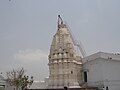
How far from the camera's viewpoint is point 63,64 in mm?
53438

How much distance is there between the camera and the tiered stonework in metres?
52.3

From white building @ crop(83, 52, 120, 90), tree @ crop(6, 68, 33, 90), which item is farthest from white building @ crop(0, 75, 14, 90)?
white building @ crop(83, 52, 120, 90)

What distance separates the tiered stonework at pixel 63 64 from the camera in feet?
172

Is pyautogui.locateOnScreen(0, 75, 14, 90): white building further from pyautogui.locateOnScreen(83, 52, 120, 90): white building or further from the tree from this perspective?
pyautogui.locateOnScreen(83, 52, 120, 90): white building

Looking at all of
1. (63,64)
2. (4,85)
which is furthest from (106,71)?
(4,85)

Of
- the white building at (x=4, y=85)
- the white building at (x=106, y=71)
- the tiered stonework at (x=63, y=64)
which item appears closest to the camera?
the white building at (x=106, y=71)

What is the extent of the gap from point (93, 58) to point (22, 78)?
64.7 feet

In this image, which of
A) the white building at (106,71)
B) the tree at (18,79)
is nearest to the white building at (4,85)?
the tree at (18,79)

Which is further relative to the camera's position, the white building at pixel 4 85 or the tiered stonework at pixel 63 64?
the white building at pixel 4 85

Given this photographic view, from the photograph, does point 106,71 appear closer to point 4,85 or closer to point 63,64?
point 63,64

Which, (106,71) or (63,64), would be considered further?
(63,64)

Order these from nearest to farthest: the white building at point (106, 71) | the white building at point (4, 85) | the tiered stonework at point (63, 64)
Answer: the white building at point (106, 71) < the tiered stonework at point (63, 64) < the white building at point (4, 85)

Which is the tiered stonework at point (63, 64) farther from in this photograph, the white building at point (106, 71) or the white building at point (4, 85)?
the white building at point (4, 85)

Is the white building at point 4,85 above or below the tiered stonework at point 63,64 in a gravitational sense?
below
